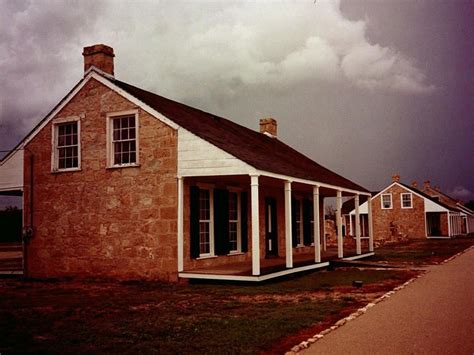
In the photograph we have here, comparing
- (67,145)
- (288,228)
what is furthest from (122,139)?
(288,228)

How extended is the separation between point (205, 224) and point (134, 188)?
2.41 metres

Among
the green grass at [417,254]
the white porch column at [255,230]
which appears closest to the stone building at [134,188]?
the white porch column at [255,230]

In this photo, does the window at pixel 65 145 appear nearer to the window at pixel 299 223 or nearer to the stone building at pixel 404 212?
the window at pixel 299 223

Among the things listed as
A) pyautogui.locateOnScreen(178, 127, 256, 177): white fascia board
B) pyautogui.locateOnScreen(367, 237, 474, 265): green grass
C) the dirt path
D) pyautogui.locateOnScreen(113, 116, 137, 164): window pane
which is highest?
pyautogui.locateOnScreen(113, 116, 137, 164): window pane

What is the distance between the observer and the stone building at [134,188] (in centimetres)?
1359

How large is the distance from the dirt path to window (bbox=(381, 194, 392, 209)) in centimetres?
3623

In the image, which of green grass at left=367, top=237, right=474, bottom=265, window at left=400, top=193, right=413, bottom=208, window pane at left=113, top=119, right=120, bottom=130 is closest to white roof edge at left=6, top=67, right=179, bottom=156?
window pane at left=113, top=119, right=120, bottom=130

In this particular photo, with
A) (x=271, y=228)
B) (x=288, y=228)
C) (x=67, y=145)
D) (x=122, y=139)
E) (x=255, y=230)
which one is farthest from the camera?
(x=271, y=228)

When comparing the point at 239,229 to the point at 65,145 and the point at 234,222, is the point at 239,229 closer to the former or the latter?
the point at 234,222

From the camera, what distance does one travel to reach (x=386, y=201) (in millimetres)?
47031

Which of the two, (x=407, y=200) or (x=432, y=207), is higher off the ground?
(x=407, y=200)

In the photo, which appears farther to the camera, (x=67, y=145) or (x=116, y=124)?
(x=67, y=145)

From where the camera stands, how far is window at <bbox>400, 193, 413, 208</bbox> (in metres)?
46.0

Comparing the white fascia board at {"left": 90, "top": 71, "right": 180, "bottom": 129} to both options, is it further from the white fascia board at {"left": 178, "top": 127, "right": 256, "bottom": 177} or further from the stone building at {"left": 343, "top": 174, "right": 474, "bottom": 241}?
the stone building at {"left": 343, "top": 174, "right": 474, "bottom": 241}
